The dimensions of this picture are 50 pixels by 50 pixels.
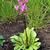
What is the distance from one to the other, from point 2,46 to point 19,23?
55 centimetres

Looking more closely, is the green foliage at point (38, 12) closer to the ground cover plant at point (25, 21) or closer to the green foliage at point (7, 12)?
the ground cover plant at point (25, 21)

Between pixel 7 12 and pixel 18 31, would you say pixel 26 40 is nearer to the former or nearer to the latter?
pixel 18 31

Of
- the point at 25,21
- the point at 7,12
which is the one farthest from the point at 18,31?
the point at 7,12

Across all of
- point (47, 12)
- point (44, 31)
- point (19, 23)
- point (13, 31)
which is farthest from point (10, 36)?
point (47, 12)

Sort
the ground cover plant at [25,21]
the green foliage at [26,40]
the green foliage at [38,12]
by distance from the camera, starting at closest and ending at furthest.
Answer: the green foliage at [26,40]
the ground cover plant at [25,21]
the green foliage at [38,12]

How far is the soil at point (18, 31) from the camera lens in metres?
2.81

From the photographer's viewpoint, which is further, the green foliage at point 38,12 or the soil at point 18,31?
the green foliage at point 38,12

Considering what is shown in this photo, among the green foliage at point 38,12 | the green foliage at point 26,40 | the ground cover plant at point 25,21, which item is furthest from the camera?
the green foliage at point 38,12

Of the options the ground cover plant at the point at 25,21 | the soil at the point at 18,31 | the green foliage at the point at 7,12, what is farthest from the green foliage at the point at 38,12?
the green foliage at the point at 7,12

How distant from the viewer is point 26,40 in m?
2.77

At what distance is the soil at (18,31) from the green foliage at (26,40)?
0.34 ft

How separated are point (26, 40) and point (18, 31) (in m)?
0.32

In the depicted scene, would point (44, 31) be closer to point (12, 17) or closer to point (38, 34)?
point (38, 34)

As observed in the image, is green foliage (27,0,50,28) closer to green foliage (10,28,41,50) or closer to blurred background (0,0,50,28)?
blurred background (0,0,50,28)
